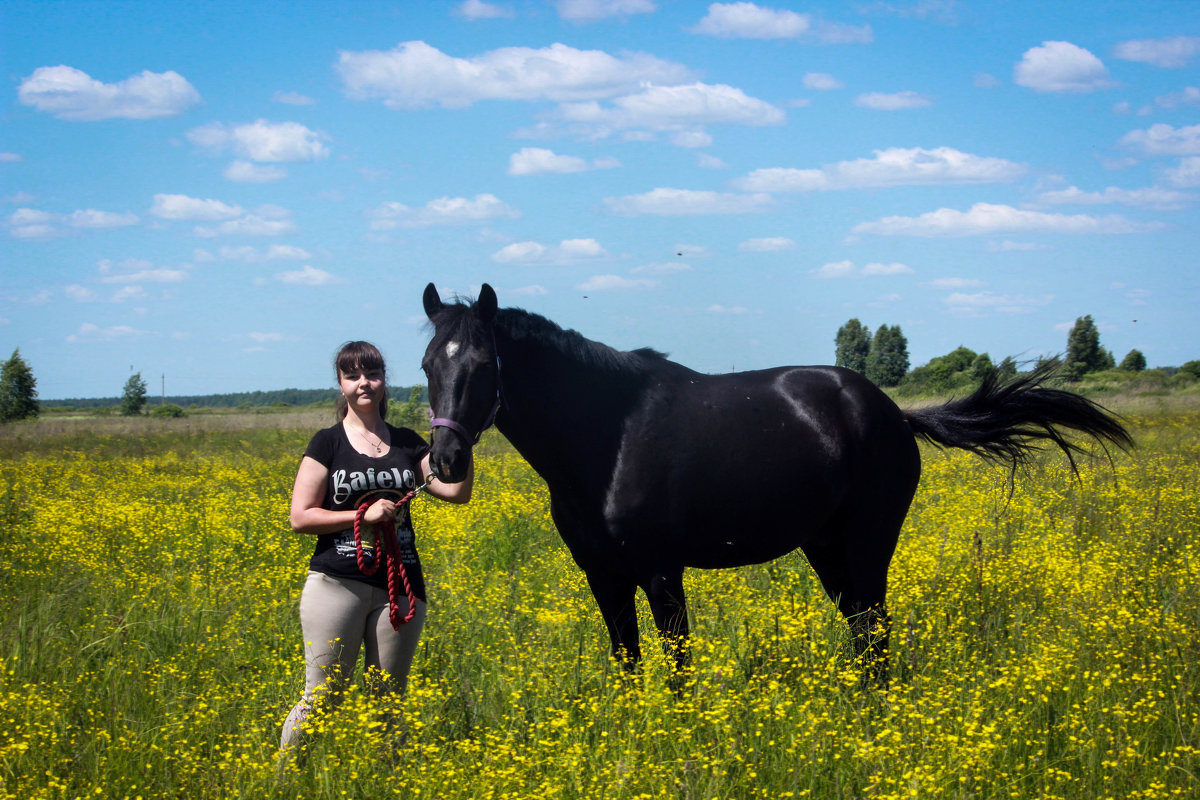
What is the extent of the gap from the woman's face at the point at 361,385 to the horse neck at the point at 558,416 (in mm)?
644

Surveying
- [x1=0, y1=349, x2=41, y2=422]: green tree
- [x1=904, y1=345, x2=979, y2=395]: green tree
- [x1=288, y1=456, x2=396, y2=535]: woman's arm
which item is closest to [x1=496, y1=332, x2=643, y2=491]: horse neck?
[x1=288, y1=456, x2=396, y2=535]: woman's arm

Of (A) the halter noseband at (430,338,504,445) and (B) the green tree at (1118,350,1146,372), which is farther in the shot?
(B) the green tree at (1118,350,1146,372)

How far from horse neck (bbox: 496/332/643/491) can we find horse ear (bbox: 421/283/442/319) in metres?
0.41

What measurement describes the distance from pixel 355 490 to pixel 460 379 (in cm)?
64

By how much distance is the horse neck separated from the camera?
3912mm

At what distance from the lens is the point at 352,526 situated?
333 centimetres

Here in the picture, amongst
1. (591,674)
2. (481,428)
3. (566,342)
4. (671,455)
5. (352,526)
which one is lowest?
(591,674)

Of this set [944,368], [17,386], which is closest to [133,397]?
[17,386]

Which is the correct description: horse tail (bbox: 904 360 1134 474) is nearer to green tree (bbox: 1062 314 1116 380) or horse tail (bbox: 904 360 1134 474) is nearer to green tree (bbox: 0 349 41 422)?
green tree (bbox: 0 349 41 422)

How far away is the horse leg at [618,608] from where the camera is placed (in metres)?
3.98

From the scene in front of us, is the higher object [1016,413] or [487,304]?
[487,304]

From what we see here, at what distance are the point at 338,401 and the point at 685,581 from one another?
2966 millimetres

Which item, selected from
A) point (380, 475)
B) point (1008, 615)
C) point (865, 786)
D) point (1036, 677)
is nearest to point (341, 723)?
point (380, 475)

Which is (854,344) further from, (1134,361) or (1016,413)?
(1016,413)
